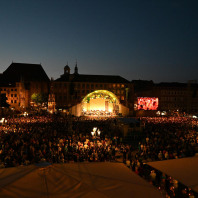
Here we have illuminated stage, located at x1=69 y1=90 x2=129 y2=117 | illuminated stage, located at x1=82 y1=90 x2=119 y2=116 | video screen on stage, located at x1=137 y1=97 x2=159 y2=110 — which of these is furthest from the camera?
video screen on stage, located at x1=137 y1=97 x2=159 y2=110

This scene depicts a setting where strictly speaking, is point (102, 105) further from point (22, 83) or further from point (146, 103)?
point (22, 83)

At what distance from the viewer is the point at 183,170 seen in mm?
5652

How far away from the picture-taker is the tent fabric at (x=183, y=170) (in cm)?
494

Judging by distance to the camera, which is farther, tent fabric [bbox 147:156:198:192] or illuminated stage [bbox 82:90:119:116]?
illuminated stage [bbox 82:90:119:116]

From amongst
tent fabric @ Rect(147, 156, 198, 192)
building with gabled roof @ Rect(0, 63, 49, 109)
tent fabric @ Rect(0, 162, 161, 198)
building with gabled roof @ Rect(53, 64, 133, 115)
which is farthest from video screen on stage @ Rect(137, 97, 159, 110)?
tent fabric @ Rect(0, 162, 161, 198)

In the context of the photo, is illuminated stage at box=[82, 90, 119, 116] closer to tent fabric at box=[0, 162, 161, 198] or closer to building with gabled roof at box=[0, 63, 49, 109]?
building with gabled roof at box=[0, 63, 49, 109]

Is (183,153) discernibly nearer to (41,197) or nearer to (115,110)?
(41,197)

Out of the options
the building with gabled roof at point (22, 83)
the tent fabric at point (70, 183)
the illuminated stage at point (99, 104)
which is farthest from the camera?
the building with gabled roof at point (22, 83)

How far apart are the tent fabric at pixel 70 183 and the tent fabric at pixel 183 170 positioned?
1250mm

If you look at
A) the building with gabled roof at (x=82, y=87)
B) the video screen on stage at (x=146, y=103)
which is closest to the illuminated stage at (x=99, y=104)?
the video screen on stage at (x=146, y=103)

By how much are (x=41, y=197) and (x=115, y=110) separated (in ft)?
143

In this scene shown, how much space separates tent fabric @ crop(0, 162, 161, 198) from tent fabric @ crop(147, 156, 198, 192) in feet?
4.10

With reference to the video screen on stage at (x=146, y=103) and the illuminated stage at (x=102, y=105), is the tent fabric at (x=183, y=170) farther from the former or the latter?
the video screen on stage at (x=146, y=103)

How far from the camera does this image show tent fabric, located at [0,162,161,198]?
3687 mm
